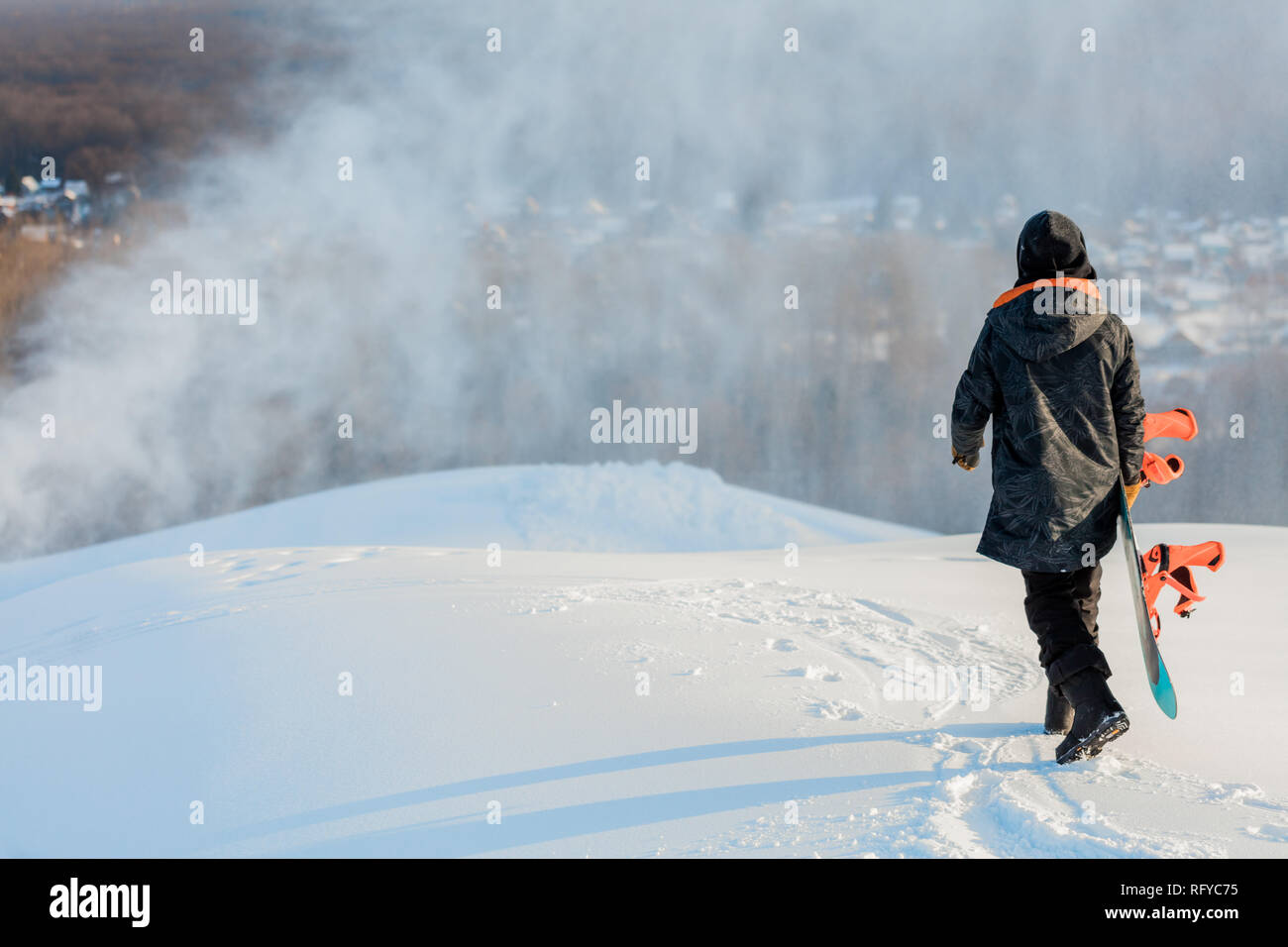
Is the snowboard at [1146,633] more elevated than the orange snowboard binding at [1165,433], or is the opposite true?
the orange snowboard binding at [1165,433]

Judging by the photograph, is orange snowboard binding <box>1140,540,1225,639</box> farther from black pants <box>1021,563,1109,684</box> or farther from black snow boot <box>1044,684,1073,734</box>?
black snow boot <box>1044,684,1073,734</box>

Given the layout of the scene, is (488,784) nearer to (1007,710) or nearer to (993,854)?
(993,854)

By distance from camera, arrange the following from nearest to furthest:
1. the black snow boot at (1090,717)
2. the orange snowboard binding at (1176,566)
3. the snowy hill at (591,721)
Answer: the snowy hill at (591,721)
the black snow boot at (1090,717)
the orange snowboard binding at (1176,566)

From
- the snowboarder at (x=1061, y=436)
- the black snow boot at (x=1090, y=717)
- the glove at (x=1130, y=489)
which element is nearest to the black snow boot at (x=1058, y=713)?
the snowboarder at (x=1061, y=436)

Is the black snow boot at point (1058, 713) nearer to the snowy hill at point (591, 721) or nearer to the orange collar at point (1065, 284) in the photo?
the snowy hill at point (591, 721)

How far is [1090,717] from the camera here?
1.70 m

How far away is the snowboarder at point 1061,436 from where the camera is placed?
68.4 inches

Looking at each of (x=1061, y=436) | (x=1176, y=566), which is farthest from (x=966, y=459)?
(x=1176, y=566)

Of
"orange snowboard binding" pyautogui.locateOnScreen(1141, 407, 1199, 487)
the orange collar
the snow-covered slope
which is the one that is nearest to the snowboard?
"orange snowboard binding" pyautogui.locateOnScreen(1141, 407, 1199, 487)

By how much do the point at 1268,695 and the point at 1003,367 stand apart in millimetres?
1141

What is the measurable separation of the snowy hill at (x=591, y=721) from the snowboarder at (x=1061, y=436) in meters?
0.23

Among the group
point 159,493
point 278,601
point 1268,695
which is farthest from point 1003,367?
point 159,493

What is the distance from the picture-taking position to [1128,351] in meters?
1.79

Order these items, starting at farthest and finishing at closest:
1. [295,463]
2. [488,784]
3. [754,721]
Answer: [295,463] → [754,721] → [488,784]
